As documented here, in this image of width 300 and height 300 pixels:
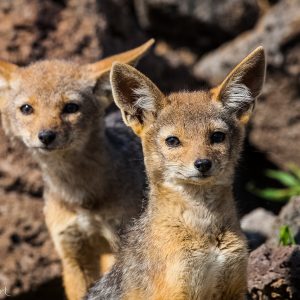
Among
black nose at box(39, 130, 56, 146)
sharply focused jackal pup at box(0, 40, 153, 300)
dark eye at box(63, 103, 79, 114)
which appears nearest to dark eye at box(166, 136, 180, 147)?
black nose at box(39, 130, 56, 146)

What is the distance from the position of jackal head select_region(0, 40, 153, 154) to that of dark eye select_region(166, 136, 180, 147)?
69.3 inches

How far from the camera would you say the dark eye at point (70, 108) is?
7.73m

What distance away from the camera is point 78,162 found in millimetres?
7949

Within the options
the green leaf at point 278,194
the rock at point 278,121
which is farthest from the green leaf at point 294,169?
the green leaf at point 278,194

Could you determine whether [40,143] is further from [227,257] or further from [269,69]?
[269,69]

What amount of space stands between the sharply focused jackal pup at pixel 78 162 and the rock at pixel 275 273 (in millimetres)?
1425

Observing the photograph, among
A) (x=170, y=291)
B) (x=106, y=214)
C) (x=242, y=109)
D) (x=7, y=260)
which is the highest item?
(x=242, y=109)

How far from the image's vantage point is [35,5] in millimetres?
9984

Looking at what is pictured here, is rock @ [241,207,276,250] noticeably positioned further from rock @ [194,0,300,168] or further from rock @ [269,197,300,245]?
rock @ [194,0,300,168]

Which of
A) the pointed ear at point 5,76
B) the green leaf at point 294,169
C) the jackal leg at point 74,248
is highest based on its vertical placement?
the pointed ear at point 5,76

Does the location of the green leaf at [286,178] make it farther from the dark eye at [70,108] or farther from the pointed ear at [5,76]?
the pointed ear at [5,76]

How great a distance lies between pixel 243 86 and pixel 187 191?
946mm

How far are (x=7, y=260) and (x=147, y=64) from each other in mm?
3274

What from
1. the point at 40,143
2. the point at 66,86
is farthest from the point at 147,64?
the point at 40,143
